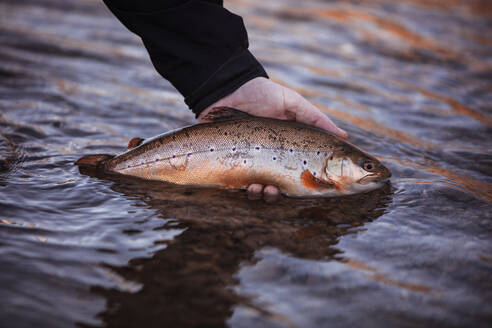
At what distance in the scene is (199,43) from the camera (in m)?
4.11

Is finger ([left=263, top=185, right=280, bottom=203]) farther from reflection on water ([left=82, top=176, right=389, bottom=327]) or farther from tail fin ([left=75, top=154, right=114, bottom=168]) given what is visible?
tail fin ([left=75, top=154, right=114, bottom=168])

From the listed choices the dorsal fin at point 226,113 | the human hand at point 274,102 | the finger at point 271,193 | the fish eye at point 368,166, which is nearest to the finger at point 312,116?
the human hand at point 274,102

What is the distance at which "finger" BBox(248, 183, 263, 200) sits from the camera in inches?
150

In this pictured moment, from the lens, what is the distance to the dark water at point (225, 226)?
2.51 metres

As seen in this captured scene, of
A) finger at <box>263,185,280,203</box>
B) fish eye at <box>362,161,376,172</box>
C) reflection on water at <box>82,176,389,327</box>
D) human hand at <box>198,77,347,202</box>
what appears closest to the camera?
reflection on water at <box>82,176,389,327</box>

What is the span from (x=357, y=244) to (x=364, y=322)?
0.89 meters

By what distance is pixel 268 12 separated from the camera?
12.4 metres

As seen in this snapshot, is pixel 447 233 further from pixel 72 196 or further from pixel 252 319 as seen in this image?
pixel 72 196

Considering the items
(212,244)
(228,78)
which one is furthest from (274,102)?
(212,244)

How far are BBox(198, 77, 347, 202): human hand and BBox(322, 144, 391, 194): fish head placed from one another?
0.44 meters

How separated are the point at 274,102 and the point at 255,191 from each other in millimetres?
953

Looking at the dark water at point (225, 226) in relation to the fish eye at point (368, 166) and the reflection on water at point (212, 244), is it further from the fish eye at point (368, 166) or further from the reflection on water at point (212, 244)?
the fish eye at point (368, 166)

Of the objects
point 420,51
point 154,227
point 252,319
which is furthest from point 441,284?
point 420,51

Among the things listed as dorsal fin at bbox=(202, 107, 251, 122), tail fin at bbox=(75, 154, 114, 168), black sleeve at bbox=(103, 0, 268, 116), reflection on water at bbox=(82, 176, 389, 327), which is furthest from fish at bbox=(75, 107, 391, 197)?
black sleeve at bbox=(103, 0, 268, 116)
